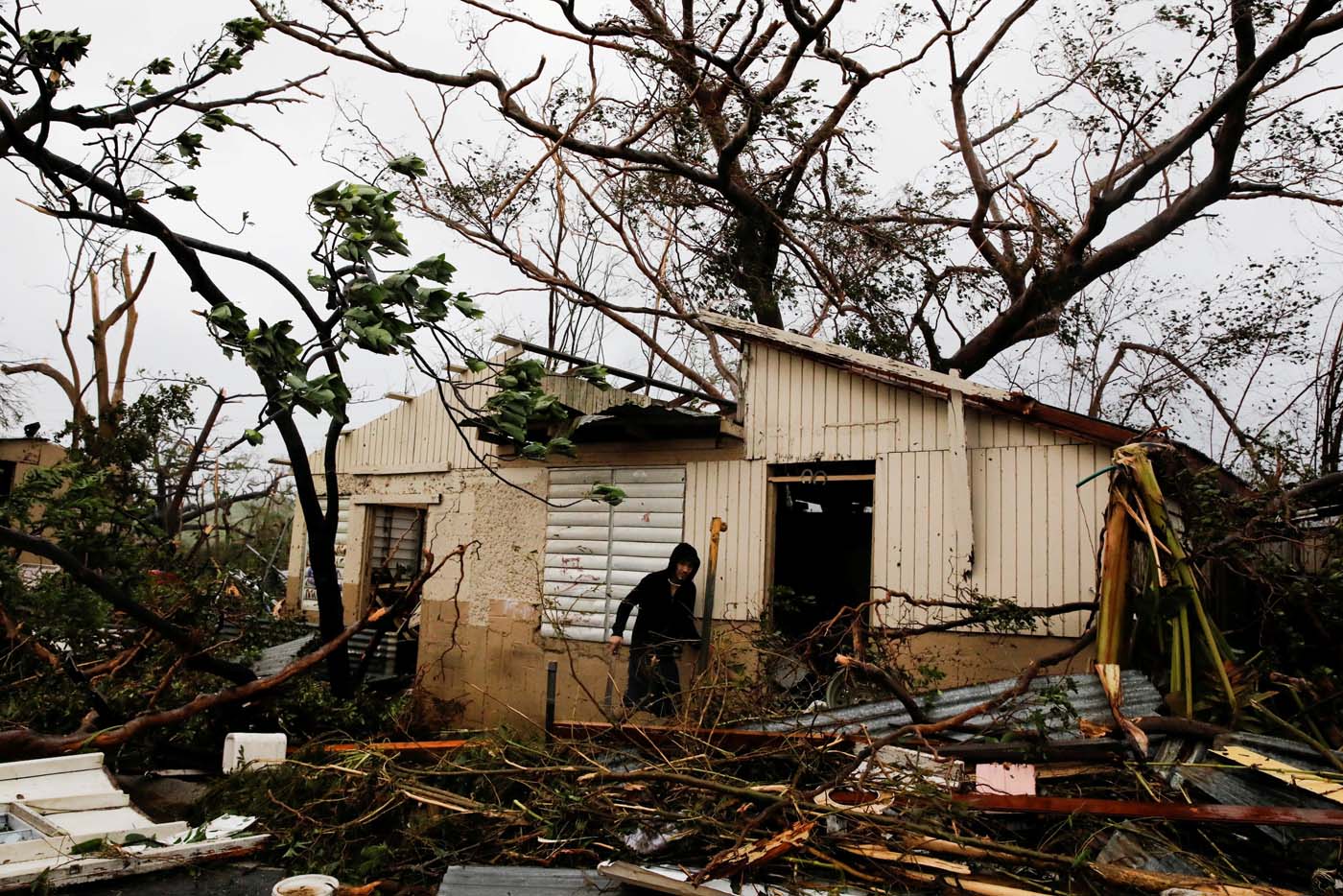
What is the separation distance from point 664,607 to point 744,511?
119 centimetres

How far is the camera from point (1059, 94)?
14.1 metres

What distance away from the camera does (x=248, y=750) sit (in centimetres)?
602

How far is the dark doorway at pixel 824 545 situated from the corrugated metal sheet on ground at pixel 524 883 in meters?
6.08

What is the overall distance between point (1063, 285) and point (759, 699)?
991 cm

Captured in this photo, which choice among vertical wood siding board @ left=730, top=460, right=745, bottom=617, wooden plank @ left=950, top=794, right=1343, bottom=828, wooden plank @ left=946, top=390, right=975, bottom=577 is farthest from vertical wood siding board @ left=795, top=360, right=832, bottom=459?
wooden plank @ left=950, top=794, right=1343, bottom=828

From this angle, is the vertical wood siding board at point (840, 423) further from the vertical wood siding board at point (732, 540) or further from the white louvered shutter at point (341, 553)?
the white louvered shutter at point (341, 553)

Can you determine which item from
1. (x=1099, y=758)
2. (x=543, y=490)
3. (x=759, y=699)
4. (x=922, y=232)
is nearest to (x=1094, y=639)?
(x=1099, y=758)

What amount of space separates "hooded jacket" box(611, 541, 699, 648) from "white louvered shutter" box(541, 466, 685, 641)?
86cm

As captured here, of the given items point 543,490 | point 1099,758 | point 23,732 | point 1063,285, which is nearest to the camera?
point 1099,758

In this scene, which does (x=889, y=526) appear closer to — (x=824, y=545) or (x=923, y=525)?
(x=923, y=525)

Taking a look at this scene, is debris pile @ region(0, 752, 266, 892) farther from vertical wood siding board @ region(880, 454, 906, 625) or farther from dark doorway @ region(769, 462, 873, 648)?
dark doorway @ region(769, 462, 873, 648)

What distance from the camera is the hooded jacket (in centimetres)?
807

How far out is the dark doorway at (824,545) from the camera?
1054 cm

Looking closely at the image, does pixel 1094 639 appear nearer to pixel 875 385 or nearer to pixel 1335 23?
pixel 875 385
